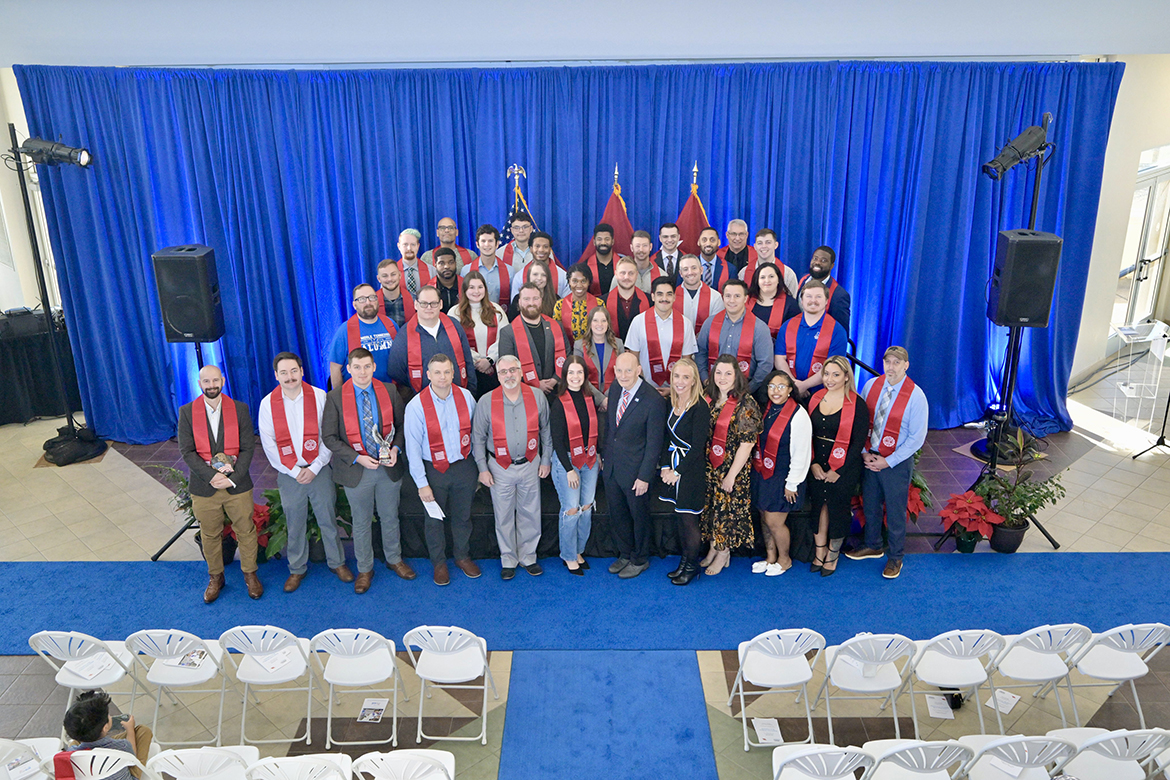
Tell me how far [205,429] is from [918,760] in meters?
4.14

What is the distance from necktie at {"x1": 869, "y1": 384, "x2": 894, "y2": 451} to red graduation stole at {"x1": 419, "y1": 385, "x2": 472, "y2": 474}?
8.22ft

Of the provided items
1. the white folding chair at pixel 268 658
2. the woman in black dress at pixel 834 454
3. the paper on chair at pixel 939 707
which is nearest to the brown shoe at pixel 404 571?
the white folding chair at pixel 268 658

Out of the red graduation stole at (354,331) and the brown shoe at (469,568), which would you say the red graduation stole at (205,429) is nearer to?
the red graduation stole at (354,331)

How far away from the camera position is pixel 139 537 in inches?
245

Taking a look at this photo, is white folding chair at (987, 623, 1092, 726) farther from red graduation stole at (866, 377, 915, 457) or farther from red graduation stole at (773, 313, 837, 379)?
red graduation stole at (773, 313, 837, 379)

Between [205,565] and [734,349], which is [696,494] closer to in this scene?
[734,349]

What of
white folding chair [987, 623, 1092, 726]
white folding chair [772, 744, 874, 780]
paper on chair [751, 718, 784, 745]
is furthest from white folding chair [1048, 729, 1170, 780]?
paper on chair [751, 718, 784, 745]

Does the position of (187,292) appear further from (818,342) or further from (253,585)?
(818,342)

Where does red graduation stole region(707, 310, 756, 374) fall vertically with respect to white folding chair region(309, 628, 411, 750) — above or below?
above

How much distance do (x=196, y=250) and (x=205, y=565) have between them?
2283mm

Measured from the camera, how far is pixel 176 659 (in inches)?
166

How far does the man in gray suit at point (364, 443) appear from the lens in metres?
5.12

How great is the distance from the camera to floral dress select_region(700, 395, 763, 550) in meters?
5.09

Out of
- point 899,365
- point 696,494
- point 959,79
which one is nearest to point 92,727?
point 696,494
